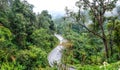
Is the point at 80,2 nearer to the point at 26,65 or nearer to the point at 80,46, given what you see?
the point at 26,65

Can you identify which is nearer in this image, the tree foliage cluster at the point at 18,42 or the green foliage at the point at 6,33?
the tree foliage cluster at the point at 18,42

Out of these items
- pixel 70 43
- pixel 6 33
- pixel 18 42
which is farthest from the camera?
pixel 70 43

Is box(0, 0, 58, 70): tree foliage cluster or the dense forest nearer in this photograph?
the dense forest

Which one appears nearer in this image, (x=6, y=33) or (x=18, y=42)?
(x=6, y=33)

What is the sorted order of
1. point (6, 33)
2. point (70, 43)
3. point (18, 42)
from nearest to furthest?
point (6, 33), point (18, 42), point (70, 43)

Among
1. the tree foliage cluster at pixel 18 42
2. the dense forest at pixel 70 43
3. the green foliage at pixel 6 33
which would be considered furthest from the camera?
the green foliage at pixel 6 33

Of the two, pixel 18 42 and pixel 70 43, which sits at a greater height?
pixel 18 42

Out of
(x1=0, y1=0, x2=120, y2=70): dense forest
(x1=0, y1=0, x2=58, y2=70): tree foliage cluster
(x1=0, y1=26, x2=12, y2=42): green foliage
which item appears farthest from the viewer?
(x1=0, y1=26, x2=12, y2=42): green foliage

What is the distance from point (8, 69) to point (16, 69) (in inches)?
28.2

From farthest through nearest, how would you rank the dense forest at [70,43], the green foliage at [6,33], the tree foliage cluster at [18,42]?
the green foliage at [6,33]
the tree foliage cluster at [18,42]
the dense forest at [70,43]

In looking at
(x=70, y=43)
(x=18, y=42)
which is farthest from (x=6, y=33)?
(x=70, y=43)

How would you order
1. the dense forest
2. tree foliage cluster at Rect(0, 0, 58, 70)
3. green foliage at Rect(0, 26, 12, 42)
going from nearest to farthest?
the dense forest
tree foliage cluster at Rect(0, 0, 58, 70)
green foliage at Rect(0, 26, 12, 42)

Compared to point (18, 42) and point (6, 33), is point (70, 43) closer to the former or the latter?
point (18, 42)

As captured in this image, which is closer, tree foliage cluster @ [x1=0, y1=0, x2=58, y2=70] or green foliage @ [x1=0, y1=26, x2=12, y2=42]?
tree foliage cluster @ [x1=0, y1=0, x2=58, y2=70]
